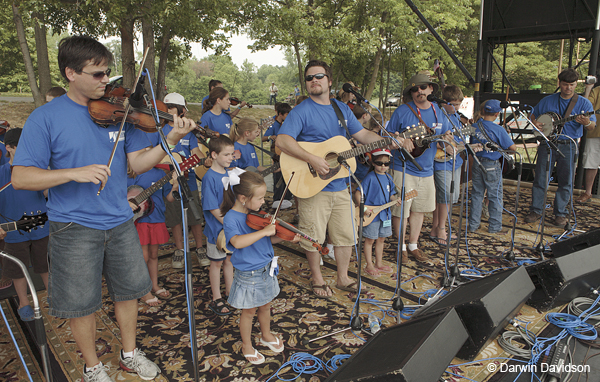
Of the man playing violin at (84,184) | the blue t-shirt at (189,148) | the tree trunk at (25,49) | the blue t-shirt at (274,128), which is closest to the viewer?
the man playing violin at (84,184)

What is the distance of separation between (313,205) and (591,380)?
2.34m

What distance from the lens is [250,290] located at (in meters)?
2.65

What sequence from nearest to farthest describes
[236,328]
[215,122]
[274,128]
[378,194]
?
Result: 1. [236,328]
2. [378,194]
3. [215,122]
4. [274,128]

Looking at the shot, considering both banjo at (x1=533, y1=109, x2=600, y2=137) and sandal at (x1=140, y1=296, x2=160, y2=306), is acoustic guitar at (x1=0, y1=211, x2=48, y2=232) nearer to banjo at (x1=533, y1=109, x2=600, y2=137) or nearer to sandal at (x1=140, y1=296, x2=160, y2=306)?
sandal at (x1=140, y1=296, x2=160, y2=306)

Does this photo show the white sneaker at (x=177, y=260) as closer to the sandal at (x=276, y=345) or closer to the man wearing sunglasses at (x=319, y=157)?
the man wearing sunglasses at (x=319, y=157)

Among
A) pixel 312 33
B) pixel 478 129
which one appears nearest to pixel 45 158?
pixel 478 129

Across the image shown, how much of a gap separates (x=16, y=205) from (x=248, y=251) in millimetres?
2253

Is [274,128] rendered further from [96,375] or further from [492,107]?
[96,375]

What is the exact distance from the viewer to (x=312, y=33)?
11906 mm

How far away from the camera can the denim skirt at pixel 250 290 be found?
264 centimetres

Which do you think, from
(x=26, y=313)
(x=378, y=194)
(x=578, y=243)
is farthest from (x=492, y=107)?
(x=26, y=313)

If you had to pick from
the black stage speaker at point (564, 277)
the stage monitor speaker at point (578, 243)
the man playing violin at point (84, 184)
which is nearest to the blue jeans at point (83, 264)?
the man playing violin at point (84, 184)

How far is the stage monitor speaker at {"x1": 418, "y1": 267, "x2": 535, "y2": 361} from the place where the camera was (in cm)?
246

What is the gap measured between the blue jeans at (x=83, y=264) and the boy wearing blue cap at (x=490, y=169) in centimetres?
450
